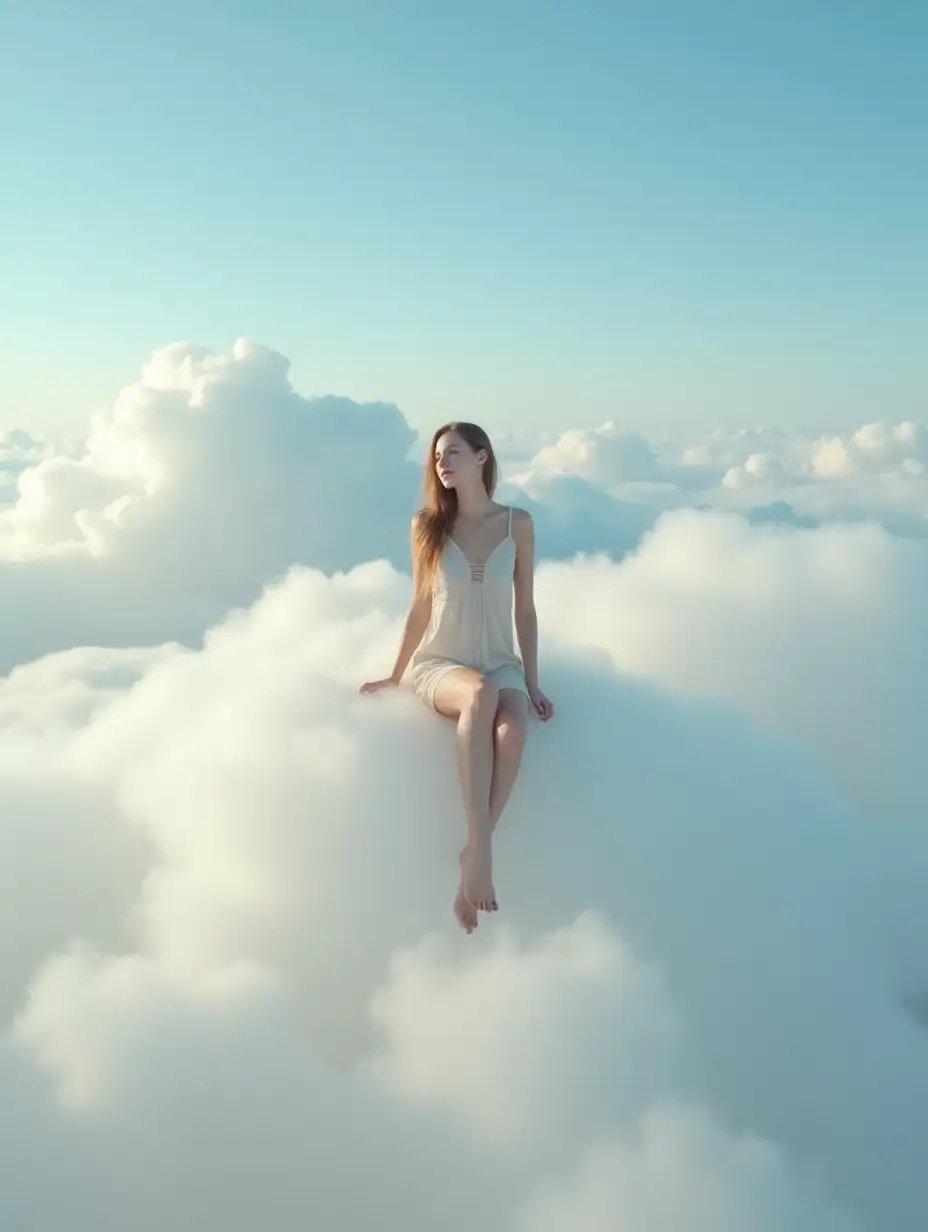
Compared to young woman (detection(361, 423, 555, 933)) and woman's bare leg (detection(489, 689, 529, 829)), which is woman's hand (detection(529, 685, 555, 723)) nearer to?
young woman (detection(361, 423, 555, 933))

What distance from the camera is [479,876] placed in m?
5.88

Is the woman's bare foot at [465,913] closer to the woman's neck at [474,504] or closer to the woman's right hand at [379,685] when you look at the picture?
the woman's right hand at [379,685]

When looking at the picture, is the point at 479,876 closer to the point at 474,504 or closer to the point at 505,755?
the point at 505,755

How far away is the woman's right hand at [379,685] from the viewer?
323 inches

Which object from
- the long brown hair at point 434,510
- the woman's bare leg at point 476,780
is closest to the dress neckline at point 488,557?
the long brown hair at point 434,510

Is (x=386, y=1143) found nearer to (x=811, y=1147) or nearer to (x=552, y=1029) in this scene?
(x=552, y=1029)

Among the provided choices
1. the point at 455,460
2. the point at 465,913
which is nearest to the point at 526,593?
the point at 455,460

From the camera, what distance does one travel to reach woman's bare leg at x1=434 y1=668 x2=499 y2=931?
231 inches

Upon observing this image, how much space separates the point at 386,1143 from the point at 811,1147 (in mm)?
3637

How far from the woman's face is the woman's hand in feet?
7.01

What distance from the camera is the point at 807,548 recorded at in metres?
19.6

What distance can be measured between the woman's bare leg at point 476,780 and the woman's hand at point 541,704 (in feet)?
3.38

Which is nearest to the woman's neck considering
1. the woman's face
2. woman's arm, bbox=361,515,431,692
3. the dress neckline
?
the woman's face

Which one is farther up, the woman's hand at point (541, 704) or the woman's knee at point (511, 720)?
the woman's hand at point (541, 704)
